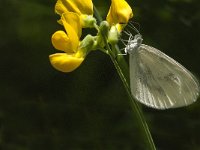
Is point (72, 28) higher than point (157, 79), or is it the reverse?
point (72, 28)

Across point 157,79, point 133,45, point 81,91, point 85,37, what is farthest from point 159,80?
point 81,91

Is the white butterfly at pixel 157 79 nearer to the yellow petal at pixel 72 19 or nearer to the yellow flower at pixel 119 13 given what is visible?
the yellow flower at pixel 119 13

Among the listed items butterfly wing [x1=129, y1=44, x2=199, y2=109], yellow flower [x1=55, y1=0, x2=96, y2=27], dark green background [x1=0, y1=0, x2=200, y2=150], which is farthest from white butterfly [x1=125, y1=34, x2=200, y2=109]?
dark green background [x1=0, y1=0, x2=200, y2=150]

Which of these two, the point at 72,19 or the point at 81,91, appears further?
the point at 81,91

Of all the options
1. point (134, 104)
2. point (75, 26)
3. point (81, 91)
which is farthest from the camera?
point (81, 91)

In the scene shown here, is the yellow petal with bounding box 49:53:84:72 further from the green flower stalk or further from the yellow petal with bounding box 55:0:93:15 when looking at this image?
the yellow petal with bounding box 55:0:93:15

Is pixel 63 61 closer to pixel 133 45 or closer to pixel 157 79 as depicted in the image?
pixel 133 45

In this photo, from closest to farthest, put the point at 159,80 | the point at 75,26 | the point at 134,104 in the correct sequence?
the point at 134,104, the point at 75,26, the point at 159,80
